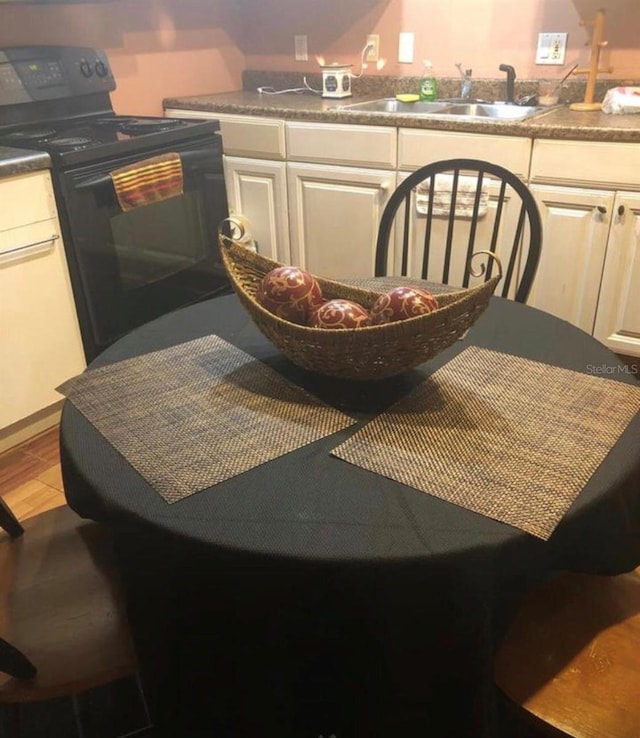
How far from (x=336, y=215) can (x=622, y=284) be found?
3.81 ft

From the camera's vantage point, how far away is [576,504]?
34.7 inches

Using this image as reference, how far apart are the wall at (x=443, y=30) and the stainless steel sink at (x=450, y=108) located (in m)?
0.19

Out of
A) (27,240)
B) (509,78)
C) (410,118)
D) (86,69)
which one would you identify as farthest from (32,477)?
(509,78)

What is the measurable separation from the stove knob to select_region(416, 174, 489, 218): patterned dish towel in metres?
1.37

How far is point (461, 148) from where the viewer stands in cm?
254

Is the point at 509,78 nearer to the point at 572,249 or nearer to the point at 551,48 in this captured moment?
the point at 551,48

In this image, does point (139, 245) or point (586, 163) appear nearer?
point (586, 163)

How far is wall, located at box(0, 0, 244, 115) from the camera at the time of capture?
8.43 ft

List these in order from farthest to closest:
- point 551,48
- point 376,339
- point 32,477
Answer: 1. point 551,48
2. point 32,477
3. point 376,339

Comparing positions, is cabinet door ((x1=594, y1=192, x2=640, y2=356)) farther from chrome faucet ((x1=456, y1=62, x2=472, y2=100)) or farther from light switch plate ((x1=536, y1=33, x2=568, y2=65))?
chrome faucet ((x1=456, y1=62, x2=472, y2=100))

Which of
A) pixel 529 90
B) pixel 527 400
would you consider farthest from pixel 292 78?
pixel 527 400

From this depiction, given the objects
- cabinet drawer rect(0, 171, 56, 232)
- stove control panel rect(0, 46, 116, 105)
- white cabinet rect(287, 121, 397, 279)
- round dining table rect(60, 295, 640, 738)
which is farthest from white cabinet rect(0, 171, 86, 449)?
round dining table rect(60, 295, 640, 738)

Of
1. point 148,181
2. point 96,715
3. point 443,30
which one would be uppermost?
point 443,30

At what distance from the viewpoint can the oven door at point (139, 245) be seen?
7.43 feet
